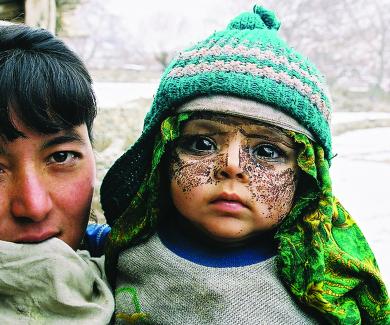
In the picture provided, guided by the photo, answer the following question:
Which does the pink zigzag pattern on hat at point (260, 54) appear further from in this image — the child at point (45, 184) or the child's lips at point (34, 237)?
the child's lips at point (34, 237)

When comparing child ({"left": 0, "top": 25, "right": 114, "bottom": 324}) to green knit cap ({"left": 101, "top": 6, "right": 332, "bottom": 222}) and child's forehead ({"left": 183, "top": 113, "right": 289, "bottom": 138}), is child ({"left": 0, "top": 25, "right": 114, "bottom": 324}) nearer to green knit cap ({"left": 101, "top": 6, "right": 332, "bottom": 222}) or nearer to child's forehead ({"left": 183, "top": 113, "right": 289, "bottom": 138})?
green knit cap ({"left": 101, "top": 6, "right": 332, "bottom": 222})

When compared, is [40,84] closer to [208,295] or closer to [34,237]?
[34,237]

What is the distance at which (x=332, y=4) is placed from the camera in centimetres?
1633

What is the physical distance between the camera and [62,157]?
1.46 m

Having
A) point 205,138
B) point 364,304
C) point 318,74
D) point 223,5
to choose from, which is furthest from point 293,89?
point 223,5

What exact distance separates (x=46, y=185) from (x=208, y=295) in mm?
532

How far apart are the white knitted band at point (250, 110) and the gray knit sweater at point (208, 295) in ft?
1.17

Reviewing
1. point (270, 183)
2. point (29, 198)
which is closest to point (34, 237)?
point (29, 198)

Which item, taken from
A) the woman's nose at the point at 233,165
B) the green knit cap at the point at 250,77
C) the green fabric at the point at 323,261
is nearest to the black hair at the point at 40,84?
the green knit cap at the point at 250,77

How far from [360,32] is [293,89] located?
15.6 metres

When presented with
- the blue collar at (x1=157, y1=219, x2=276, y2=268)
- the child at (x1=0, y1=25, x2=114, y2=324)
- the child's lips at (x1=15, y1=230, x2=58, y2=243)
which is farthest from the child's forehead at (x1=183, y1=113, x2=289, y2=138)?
the child's lips at (x1=15, y1=230, x2=58, y2=243)

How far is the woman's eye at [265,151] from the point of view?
1.34 metres

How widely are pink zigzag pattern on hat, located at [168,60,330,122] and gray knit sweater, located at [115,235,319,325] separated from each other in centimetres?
44

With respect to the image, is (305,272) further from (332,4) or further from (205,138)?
(332,4)
